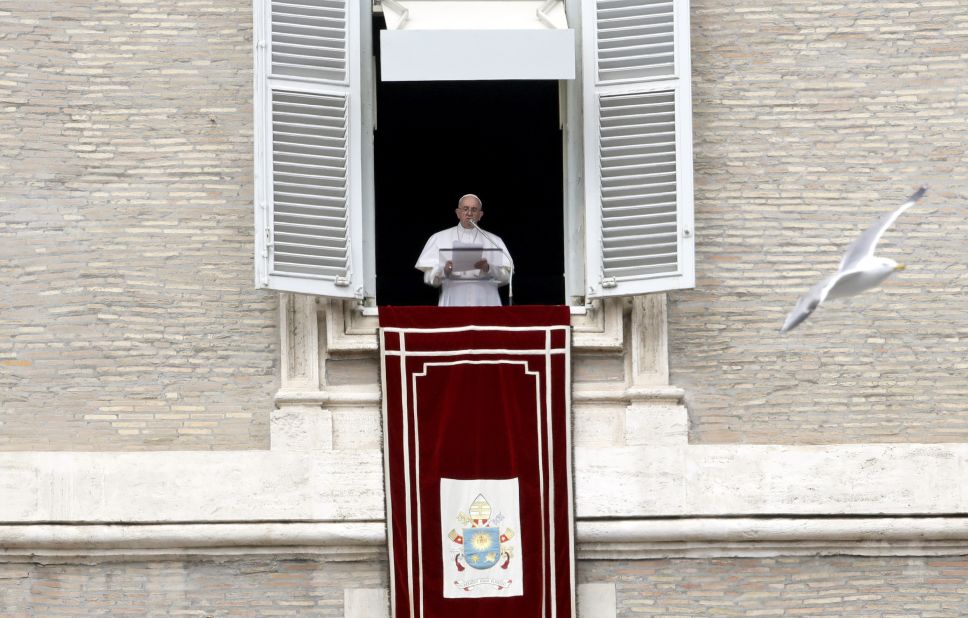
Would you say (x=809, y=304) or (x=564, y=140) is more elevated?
(x=564, y=140)

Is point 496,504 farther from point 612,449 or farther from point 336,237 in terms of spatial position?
point 336,237

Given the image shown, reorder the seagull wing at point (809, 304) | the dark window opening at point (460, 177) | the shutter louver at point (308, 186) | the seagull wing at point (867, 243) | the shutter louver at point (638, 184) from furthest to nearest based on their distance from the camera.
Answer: the dark window opening at point (460, 177) → the shutter louver at point (638, 184) → the shutter louver at point (308, 186) → the seagull wing at point (867, 243) → the seagull wing at point (809, 304)

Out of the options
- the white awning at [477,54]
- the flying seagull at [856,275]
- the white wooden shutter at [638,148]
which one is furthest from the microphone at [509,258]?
the flying seagull at [856,275]

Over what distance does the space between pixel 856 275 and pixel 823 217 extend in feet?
4.98

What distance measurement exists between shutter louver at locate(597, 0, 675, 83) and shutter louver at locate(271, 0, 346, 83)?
4.16 feet

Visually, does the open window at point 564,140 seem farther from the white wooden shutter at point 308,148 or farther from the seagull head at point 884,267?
the seagull head at point 884,267

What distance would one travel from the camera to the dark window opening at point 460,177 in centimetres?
1351

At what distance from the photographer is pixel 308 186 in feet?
34.0

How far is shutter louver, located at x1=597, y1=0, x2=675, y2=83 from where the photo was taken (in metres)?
10.5

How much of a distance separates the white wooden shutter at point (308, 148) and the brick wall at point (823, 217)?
1.68m

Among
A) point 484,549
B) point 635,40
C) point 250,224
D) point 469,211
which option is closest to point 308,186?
point 250,224

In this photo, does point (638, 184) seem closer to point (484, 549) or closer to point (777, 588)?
point (484, 549)

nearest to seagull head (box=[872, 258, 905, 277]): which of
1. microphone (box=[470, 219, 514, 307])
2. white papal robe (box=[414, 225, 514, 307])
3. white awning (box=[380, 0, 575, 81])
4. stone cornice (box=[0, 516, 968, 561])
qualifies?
stone cornice (box=[0, 516, 968, 561])

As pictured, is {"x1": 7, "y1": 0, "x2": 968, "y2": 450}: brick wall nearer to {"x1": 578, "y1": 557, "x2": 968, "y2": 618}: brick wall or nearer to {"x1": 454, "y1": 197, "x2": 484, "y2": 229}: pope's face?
{"x1": 578, "y1": 557, "x2": 968, "y2": 618}: brick wall
